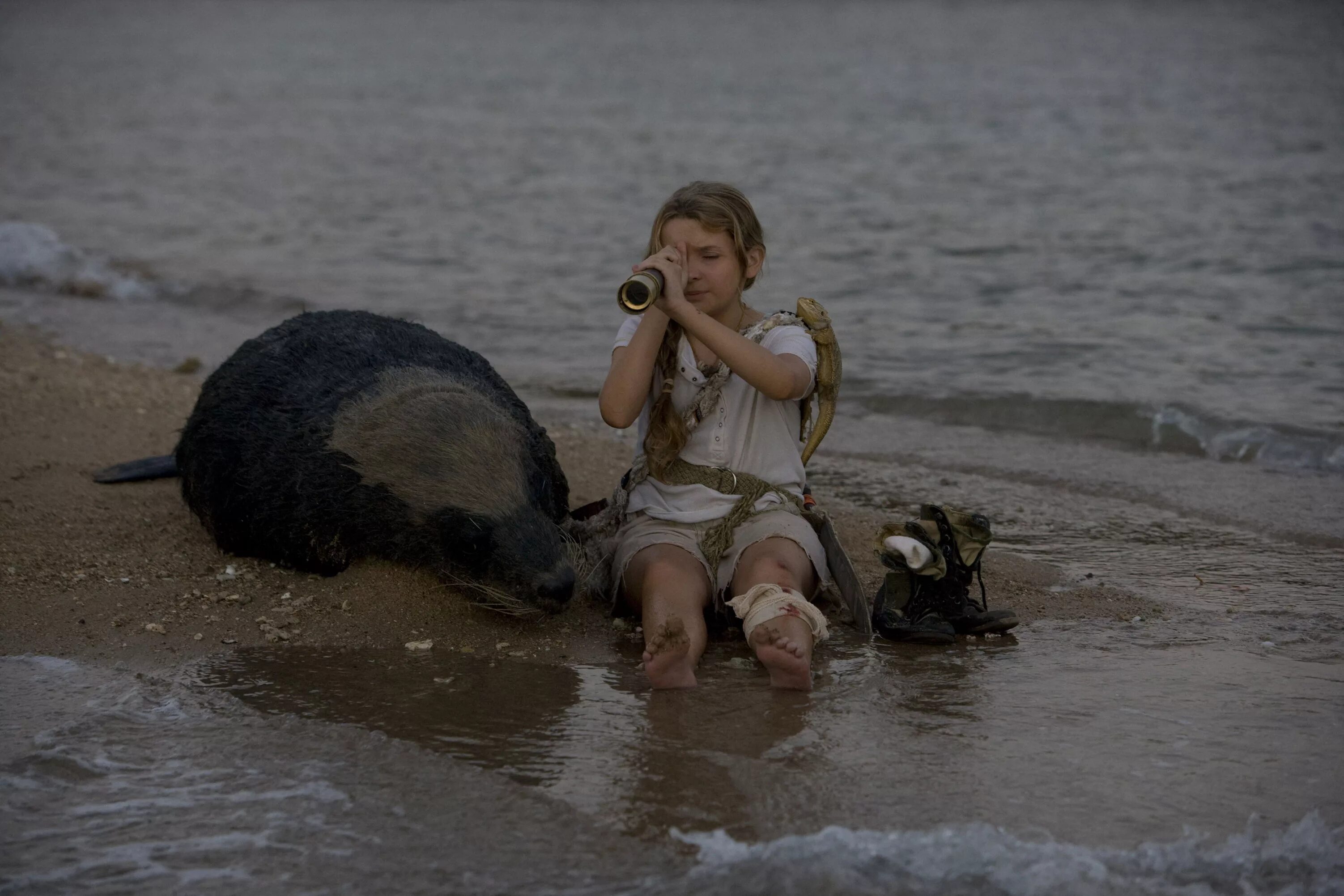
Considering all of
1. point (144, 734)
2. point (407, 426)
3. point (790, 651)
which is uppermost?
point (407, 426)

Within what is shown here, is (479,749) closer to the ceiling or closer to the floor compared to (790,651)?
Result: closer to the floor

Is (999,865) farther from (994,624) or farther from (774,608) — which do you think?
(994,624)

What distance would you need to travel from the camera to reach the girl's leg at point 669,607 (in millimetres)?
4000

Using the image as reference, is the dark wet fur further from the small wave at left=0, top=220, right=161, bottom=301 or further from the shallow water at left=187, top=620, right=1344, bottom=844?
the small wave at left=0, top=220, right=161, bottom=301

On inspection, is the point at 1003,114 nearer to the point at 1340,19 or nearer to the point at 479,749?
the point at 1340,19

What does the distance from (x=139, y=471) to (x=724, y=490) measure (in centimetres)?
292

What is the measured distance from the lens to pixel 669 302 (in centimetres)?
439

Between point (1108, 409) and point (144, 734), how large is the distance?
6195mm

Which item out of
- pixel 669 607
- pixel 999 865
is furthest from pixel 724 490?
pixel 999 865

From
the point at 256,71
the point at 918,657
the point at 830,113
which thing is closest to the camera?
the point at 918,657

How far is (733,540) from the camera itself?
4.68 meters

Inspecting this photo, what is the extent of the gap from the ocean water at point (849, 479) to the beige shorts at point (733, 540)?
0.39 meters

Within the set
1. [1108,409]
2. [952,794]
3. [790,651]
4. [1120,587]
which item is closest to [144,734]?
[790,651]

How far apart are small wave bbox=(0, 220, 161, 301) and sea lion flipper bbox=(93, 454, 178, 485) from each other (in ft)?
24.5
